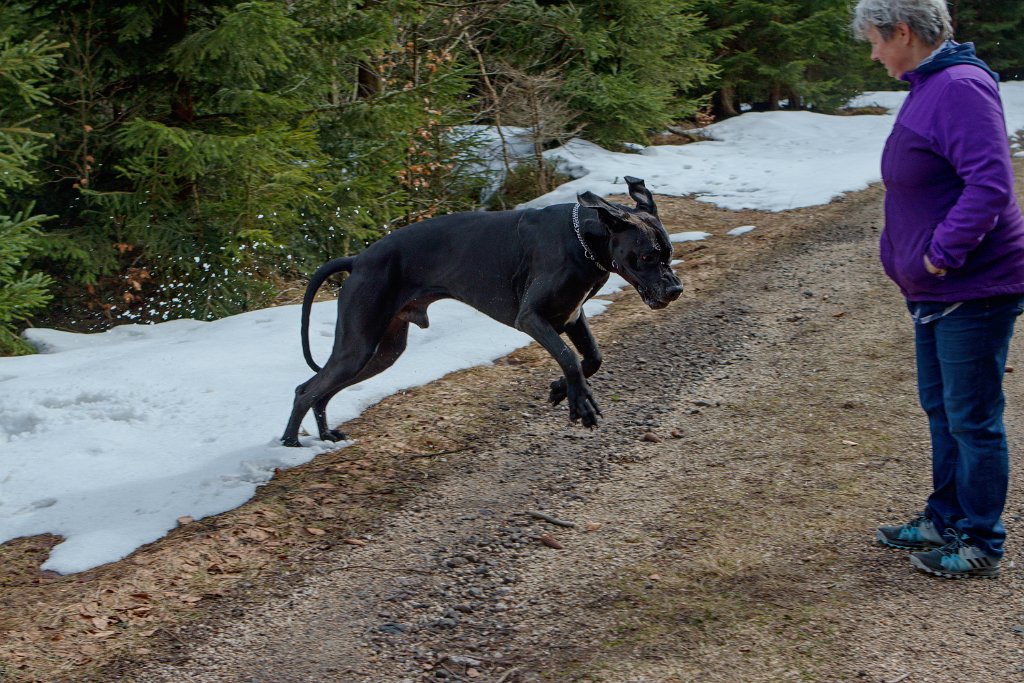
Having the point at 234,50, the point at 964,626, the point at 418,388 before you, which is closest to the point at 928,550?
the point at 964,626

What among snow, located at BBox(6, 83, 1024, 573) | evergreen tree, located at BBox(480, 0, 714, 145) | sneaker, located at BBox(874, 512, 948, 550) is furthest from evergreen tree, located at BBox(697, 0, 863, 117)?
sneaker, located at BBox(874, 512, 948, 550)

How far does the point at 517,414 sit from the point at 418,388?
0.86 metres

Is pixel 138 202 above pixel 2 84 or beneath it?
beneath

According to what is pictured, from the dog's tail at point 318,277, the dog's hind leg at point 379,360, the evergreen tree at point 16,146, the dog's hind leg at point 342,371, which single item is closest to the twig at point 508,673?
the dog's hind leg at point 342,371

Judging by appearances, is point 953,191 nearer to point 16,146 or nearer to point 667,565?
point 667,565

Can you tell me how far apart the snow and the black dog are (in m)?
0.56

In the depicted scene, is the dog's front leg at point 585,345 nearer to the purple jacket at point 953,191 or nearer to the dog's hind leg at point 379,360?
the dog's hind leg at point 379,360

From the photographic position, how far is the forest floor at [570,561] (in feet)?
12.2

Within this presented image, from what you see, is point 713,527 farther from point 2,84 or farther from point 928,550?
point 2,84

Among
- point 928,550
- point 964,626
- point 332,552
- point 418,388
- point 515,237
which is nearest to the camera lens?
point 964,626

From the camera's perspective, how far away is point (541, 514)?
4969 mm

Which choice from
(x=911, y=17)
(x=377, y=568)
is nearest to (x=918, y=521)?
(x=911, y=17)

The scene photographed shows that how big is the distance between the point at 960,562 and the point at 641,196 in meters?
2.33

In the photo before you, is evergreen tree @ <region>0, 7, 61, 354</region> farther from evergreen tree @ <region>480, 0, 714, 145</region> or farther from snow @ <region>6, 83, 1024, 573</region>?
evergreen tree @ <region>480, 0, 714, 145</region>
